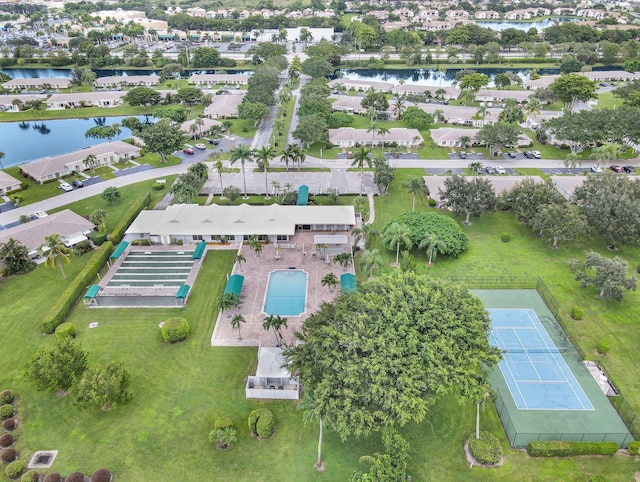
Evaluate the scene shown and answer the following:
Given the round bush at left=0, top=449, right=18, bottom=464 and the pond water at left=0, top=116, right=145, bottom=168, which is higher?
the pond water at left=0, top=116, right=145, bottom=168

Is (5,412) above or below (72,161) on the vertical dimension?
below

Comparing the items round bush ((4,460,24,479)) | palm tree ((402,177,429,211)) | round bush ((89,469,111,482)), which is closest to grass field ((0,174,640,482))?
round bush ((89,469,111,482))

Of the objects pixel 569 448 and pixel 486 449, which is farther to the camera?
pixel 569 448

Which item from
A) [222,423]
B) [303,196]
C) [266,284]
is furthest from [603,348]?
[303,196]

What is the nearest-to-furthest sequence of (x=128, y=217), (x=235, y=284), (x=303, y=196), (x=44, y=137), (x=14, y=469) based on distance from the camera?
1. (x=14, y=469)
2. (x=235, y=284)
3. (x=128, y=217)
4. (x=303, y=196)
5. (x=44, y=137)

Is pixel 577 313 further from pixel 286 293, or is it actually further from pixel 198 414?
pixel 198 414

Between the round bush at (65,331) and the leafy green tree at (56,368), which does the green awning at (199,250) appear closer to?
the round bush at (65,331)

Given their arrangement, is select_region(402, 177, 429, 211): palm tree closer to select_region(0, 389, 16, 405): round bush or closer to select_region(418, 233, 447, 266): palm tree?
select_region(418, 233, 447, 266): palm tree

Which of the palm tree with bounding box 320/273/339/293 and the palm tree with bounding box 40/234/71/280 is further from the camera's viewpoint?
the palm tree with bounding box 40/234/71/280
